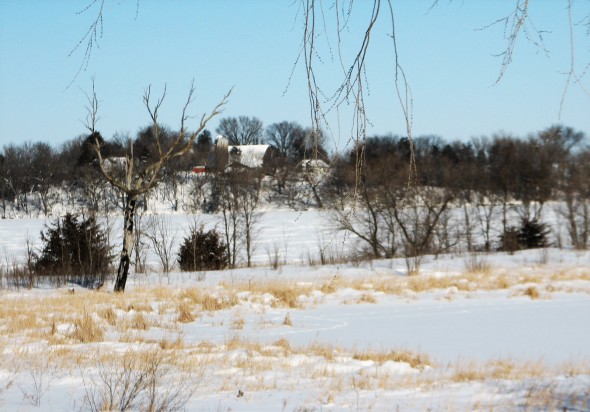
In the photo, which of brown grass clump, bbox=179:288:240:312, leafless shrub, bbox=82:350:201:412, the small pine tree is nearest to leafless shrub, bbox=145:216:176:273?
brown grass clump, bbox=179:288:240:312

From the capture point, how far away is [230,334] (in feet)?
30.3

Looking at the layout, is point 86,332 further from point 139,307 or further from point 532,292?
point 532,292

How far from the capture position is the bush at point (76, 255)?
18.5 m

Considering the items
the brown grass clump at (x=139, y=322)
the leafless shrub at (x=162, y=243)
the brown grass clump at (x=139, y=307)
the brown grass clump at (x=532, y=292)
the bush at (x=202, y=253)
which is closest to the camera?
the brown grass clump at (x=139, y=322)

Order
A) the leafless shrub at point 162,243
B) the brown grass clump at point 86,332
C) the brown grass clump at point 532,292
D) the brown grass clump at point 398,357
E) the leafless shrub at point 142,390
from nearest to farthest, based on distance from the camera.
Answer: the leafless shrub at point 142,390, the brown grass clump at point 398,357, the brown grass clump at point 86,332, the brown grass clump at point 532,292, the leafless shrub at point 162,243

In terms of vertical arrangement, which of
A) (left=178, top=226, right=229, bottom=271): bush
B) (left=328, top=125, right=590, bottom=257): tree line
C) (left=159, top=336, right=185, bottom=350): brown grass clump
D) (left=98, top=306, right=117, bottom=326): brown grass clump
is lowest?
(left=159, top=336, right=185, bottom=350): brown grass clump

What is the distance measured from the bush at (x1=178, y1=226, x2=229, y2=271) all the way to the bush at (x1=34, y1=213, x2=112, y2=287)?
370 centimetres

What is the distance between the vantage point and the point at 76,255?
2047 cm

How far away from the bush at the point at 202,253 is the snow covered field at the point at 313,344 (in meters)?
4.00

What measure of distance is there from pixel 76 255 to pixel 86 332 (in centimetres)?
1295

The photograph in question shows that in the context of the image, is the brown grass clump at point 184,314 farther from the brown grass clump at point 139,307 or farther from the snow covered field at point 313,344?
the brown grass clump at point 139,307

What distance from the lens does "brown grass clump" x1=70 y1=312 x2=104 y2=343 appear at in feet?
26.9

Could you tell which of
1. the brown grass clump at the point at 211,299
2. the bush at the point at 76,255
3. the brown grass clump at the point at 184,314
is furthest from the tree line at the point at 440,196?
the brown grass clump at the point at 184,314

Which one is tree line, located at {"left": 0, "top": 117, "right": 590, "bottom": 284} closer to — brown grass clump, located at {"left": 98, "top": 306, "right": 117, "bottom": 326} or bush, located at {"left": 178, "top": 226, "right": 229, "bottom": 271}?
bush, located at {"left": 178, "top": 226, "right": 229, "bottom": 271}
